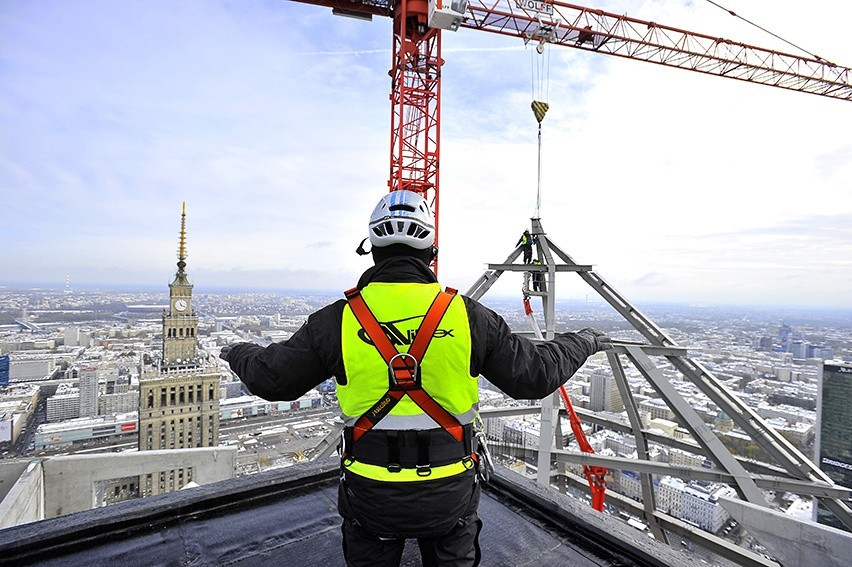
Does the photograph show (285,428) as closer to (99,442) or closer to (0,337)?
(99,442)

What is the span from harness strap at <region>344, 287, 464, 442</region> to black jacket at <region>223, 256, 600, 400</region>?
0.48 ft

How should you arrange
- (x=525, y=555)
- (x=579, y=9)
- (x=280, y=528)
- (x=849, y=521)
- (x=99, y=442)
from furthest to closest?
(x=579, y=9) < (x=99, y=442) < (x=849, y=521) < (x=280, y=528) < (x=525, y=555)

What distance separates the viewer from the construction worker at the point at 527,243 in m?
7.54

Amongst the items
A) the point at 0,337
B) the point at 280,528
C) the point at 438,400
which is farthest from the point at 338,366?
the point at 0,337

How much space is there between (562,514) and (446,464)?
1.57 meters

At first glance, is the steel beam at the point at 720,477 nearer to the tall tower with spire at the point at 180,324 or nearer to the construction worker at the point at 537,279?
the construction worker at the point at 537,279

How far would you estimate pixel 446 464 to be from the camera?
160cm

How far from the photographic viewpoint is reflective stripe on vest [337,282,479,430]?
1563 mm

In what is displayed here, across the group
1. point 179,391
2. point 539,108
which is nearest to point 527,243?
point 539,108

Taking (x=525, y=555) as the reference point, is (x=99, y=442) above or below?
below

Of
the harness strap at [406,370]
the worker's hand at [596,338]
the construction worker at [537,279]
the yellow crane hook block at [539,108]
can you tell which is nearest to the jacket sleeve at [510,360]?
the harness strap at [406,370]

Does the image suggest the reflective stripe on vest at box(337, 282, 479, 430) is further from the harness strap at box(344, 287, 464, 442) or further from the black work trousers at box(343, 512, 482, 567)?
the black work trousers at box(343, 512, 482, 567)

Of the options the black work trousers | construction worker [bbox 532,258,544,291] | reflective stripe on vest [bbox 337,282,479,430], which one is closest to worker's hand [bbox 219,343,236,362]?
reflective stripe on vest [bbox 337,282,479,430]

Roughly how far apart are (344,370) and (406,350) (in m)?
0.31
